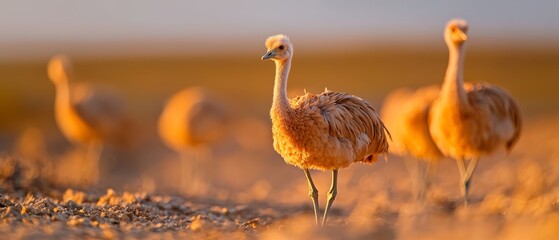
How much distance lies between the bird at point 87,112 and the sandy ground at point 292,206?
3.27ft

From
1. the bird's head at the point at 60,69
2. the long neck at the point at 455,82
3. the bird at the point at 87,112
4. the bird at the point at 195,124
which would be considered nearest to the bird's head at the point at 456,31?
the long neck at the point at 455,82

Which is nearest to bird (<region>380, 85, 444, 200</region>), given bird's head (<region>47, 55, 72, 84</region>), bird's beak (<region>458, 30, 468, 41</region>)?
bird's beak (<region>458, 30, 468, 41</region>)

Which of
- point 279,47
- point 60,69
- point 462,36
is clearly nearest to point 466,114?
point 462,36

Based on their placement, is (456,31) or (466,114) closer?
(466,114)

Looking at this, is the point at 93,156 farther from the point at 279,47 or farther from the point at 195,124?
the point at 279,47

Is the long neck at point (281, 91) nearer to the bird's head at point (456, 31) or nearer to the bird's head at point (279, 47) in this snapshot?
the bird's head at point (279, 47)

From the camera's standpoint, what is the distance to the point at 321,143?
8.68m

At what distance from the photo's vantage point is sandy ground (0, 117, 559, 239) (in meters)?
7.27

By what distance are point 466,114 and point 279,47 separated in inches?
109

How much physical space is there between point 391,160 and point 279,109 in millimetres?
11213

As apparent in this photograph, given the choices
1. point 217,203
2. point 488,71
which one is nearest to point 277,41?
point 217,203

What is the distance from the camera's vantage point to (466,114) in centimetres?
1055

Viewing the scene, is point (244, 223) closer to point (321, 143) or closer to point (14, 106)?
point (321, 143)

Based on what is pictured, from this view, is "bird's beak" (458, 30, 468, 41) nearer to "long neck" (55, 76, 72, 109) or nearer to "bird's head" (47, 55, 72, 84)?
"long neck" (55, 76, 72, 109)
